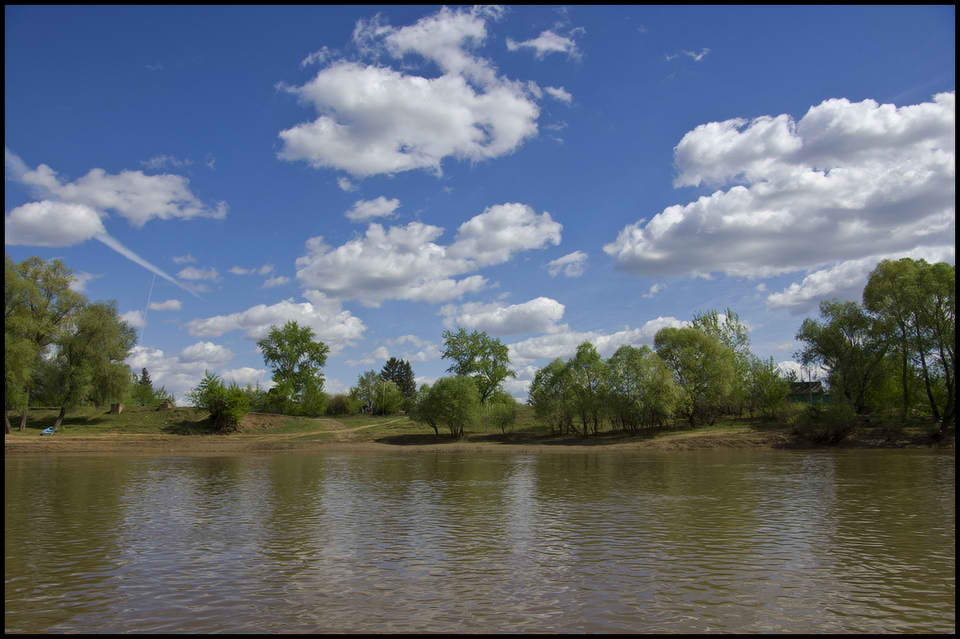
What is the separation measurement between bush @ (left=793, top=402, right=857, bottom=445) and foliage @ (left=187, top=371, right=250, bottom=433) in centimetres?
5420

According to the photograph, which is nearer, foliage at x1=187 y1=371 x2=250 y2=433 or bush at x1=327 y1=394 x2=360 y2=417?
foliage at x1=187 y1=371 x2=250 y2=433

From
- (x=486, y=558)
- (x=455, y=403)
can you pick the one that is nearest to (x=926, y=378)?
(x=455, y=403)

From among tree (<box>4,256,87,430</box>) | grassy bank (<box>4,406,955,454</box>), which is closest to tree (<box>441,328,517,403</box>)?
grassy bank (<box>4,406,955,454</box>)

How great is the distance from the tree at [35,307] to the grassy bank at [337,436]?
6.83 m

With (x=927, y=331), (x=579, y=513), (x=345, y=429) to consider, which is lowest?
(x=345, y=429)

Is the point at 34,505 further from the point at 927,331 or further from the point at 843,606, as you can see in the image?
the point at 927,331

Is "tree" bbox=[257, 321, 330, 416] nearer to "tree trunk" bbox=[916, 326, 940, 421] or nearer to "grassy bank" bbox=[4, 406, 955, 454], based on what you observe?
"grassy bank" bbox=[4, 406, 955, 454]

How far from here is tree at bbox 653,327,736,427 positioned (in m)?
60.7

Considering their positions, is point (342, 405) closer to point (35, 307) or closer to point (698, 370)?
point (35, 307)

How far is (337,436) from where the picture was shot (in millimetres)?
65000

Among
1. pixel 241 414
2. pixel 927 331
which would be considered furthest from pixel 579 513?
pixel 241 414

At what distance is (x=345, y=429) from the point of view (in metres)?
70.6

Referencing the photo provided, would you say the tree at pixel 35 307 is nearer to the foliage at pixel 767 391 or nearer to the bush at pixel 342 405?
the bush at pixel 342 405

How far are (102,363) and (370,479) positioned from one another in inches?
1852
